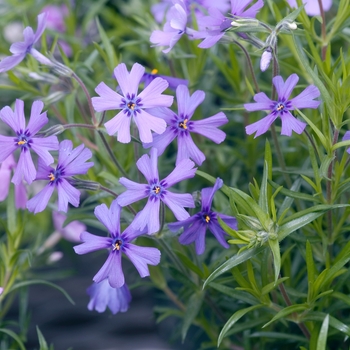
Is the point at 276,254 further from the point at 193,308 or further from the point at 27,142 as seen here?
the point at 27,142

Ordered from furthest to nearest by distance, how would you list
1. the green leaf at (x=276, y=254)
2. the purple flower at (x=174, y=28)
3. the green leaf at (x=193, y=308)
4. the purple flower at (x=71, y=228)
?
the purple flower at (x=71, y=228)
the green leaf at (x=193, y=308)
the purple flower at (x=174, y=28)
the green leaf at (x=276, y=254)

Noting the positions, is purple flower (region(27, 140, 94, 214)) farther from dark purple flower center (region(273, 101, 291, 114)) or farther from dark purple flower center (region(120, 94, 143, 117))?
dark purple flower center (region(273, 101, 291, 114))

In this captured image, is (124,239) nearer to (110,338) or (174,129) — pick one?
(174,129)

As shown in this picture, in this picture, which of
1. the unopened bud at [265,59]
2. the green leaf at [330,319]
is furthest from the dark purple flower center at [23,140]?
the green leaf at [330,319]

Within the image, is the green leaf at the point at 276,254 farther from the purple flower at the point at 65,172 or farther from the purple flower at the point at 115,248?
the purple flower at the point at 65,172

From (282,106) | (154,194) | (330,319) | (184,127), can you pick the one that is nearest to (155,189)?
(154,194)

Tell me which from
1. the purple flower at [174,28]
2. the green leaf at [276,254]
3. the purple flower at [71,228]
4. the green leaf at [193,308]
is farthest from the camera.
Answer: the purple flower at [71,228]
